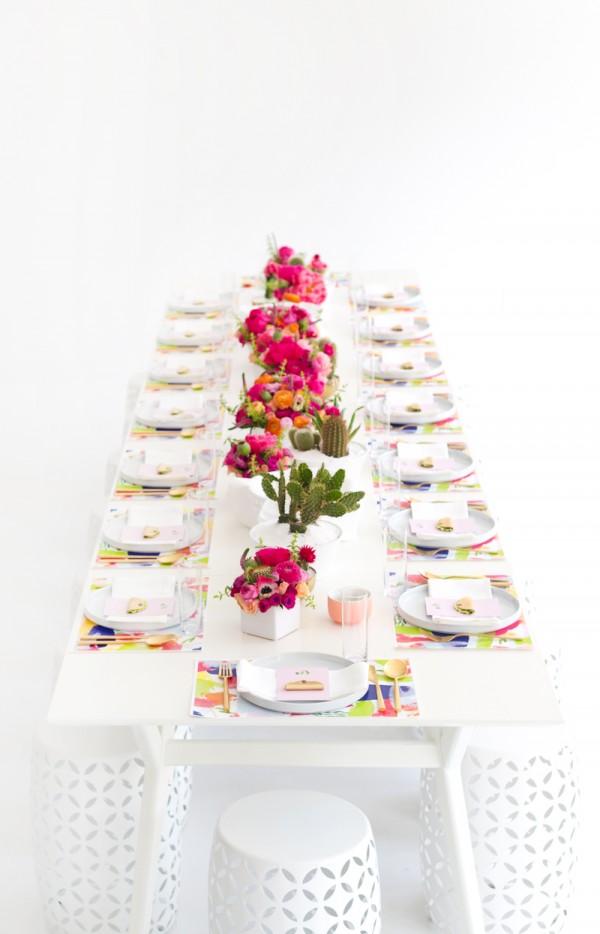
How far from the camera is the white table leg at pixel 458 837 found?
9.14 feet

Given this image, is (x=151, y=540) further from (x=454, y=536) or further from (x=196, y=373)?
(x=196, y=373)

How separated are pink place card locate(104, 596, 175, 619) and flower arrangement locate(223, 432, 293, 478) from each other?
531mm

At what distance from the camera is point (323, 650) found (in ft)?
8.79

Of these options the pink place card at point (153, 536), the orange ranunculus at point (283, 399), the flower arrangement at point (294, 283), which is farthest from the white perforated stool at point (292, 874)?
the flower arrangement at point (294, 283)

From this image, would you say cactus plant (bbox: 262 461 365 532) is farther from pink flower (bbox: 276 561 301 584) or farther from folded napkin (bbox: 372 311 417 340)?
folded napkin (bbox: 372 311 417 340)

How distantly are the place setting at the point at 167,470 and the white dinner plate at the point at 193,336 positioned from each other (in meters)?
1.05

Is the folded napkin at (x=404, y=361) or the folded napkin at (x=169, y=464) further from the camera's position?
the folded napkin at (x=404, y=361)

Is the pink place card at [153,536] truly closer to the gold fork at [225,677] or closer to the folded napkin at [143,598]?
the folded napkin at [143,598]

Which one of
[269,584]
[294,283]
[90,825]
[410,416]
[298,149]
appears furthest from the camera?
[298,149]

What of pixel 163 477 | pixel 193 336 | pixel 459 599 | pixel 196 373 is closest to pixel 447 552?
pixel 459 599

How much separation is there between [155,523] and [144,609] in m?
0.48

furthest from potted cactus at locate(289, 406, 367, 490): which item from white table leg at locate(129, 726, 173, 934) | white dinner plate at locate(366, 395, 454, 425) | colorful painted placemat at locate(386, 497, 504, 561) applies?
white table leg at locate(129, 726, 173, 934)

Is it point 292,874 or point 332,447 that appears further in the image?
point 332,447

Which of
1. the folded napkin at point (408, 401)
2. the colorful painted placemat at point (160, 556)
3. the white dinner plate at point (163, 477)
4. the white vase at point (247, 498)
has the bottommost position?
the colorful painted placemat at point (160, 556)
